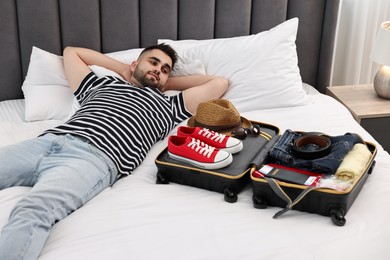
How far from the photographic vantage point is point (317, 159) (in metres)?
1.69

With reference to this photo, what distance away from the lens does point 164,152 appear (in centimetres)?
186

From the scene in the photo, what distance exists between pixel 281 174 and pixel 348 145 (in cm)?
28

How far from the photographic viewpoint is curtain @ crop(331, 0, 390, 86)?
9.48ft

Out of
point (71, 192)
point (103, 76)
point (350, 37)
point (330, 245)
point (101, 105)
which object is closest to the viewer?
point (330, 245)

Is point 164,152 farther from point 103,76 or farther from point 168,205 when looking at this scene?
point 103,76

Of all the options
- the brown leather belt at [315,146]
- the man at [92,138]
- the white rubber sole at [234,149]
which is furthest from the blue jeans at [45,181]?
the brown leather belt at [315,146]

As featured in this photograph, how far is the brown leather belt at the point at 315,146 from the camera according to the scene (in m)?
1.72

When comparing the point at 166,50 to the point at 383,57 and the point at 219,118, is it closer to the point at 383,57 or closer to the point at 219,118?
the point at 219,118

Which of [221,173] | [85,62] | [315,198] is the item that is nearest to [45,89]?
[85,62]

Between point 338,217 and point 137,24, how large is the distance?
4.89 feet

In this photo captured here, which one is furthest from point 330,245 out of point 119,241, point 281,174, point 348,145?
point 119,241

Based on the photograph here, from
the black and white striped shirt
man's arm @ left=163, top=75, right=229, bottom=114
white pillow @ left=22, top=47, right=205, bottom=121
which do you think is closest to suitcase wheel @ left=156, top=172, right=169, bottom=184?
the black and white striped shirt

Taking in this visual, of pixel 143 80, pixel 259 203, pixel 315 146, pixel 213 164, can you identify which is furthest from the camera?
pixel 143 80

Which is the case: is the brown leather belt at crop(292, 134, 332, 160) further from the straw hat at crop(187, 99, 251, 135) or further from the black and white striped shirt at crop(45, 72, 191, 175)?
the black and white striped shirt at crop(45, 72, 191, 175)
